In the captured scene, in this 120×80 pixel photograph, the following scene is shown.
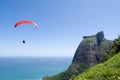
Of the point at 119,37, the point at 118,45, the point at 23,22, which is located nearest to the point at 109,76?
the point at 23,22

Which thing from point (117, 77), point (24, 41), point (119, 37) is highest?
point (119, 37)

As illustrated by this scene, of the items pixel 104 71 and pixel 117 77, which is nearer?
pixel 117 77

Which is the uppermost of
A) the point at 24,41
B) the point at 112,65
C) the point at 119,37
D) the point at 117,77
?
the point at 119,37

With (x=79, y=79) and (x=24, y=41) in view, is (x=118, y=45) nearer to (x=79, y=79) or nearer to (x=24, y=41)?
(x=24, y=41)

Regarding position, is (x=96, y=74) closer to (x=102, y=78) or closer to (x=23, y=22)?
(x=102, y=78)

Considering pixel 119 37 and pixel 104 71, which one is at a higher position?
pixel 119 37

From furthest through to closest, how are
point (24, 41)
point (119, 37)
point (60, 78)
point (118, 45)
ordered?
point (60, 78) → point (119, 37) → point (118, 45) → point (24, 41)

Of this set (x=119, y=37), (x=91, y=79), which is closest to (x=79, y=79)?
(x=91, y=79)

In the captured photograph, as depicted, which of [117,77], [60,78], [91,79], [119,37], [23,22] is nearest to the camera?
[117,77]

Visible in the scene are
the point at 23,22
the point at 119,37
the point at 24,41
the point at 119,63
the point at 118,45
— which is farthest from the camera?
the point at 119,37
